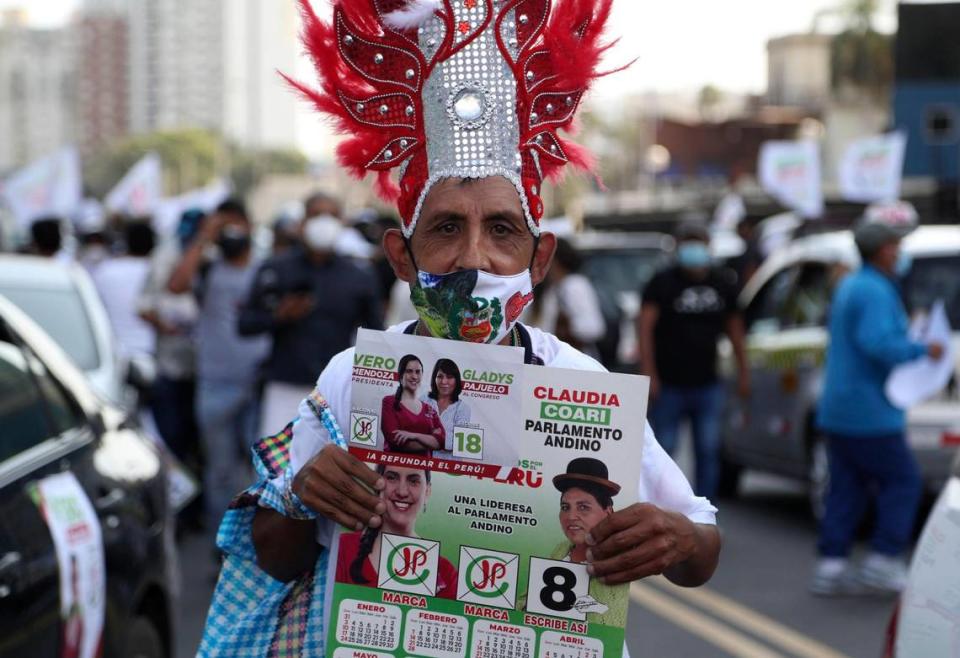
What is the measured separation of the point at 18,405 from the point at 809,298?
6.80 m

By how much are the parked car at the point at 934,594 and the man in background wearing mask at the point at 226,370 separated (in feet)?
18.0

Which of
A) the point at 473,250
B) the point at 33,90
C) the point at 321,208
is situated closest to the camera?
the point at 473,250

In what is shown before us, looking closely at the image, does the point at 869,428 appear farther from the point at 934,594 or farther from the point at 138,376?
Result: the point at 934,594

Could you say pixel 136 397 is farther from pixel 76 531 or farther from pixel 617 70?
pixel 617 70

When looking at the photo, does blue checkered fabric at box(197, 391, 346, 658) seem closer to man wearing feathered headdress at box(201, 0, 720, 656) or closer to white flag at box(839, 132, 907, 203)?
man wearing feathered headdress at box(201, 0, 720, 656)

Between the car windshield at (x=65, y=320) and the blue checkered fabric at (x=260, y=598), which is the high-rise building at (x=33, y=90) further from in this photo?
the blue checkered fabric at (x=260, y=598)

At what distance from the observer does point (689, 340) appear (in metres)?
9.51

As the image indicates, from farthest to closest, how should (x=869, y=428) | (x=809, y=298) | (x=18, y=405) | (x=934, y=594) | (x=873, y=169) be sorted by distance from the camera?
(x=873, y=169)
(x=809, y=298)
(x=869, y=428)
(x=18, y=405)
(x=934, y=594)

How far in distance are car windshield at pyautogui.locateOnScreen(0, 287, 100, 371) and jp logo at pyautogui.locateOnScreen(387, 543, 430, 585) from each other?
4.92 m

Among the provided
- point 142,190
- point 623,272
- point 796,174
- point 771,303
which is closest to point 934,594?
point 771,303

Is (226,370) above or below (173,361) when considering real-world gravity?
above

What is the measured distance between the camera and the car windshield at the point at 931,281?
908 centimetres

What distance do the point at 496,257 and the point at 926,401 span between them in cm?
660

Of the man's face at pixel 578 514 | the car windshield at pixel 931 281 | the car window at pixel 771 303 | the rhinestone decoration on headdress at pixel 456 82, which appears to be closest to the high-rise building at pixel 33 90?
the car window at pixel 771 303
